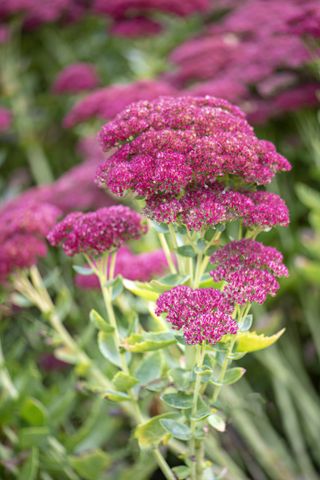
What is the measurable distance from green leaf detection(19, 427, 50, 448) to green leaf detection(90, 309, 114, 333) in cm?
41

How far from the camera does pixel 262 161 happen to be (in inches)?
37.0

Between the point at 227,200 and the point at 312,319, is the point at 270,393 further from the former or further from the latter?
the point at 227,200

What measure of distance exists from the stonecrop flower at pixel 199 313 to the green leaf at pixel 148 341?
105 millimetres

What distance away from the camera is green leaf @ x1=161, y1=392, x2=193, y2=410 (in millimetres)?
939

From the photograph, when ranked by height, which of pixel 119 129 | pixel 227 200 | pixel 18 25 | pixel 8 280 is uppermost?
pixel 18 25

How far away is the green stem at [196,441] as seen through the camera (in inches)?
34.7

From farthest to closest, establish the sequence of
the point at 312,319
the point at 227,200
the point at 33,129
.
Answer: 1. the point at 33,129
2. the point at 312,319
3. the point at 227,200

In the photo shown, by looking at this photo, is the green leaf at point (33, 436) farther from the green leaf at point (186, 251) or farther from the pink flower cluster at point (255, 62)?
the pink flower cluster at point (255, 62)

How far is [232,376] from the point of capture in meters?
0.95

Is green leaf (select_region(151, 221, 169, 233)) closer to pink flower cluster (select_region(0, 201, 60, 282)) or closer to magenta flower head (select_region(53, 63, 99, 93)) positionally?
pink flower cluster (select_region(0, 201, 60, 282))

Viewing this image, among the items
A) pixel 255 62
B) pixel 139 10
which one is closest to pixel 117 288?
pixel 255 62

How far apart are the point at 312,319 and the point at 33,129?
4.62 feet

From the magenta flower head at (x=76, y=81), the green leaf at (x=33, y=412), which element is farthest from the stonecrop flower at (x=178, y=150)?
the magenta flower head at (x=76, y=81)

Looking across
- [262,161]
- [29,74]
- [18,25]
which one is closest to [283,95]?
[262,161]
